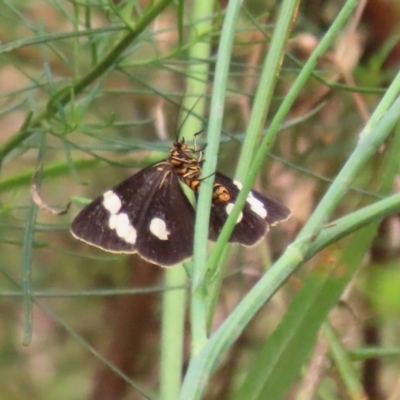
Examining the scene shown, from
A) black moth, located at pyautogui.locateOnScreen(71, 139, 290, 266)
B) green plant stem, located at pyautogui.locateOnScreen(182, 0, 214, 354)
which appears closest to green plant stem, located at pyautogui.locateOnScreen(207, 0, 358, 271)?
black moth, located at pyautogui.locateOnScreen(71, 139, 290, 266)

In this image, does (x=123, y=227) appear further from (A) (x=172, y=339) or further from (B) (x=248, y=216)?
(A) (x=172, y=339)

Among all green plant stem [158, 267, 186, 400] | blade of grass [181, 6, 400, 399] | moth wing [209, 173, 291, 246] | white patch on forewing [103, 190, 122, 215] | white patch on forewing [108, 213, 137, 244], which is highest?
blade of grass [181, 6, 400, 399]

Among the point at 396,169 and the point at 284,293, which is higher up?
the point at 396,169

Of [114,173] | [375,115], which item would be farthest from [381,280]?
[114,173]

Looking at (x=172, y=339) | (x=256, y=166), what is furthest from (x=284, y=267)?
(x=172, y=339)

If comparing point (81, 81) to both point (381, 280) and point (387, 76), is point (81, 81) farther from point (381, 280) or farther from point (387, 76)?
point (387, 76)

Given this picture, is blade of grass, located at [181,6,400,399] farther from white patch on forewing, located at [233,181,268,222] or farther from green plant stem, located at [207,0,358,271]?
white patch on forewing, located at [233,181,268,222]

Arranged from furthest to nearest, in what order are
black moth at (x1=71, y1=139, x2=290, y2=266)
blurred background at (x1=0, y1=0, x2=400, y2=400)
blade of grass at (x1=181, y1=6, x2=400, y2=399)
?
1. blurred background at (x1=0, y1=0, x2=400, y2=400)
2. black moth at (x1=71, y1=139, x2=290, y2=266)
3. blade of grass at (x1=181, y1=6, x2=400, y2=399)

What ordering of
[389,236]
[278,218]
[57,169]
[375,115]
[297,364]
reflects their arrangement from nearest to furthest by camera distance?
[375,115], [278,218], [297,364], [57,169], [389,236]

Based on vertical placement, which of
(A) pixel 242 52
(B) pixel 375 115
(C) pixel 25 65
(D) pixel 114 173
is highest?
(B) pixel 375 115
